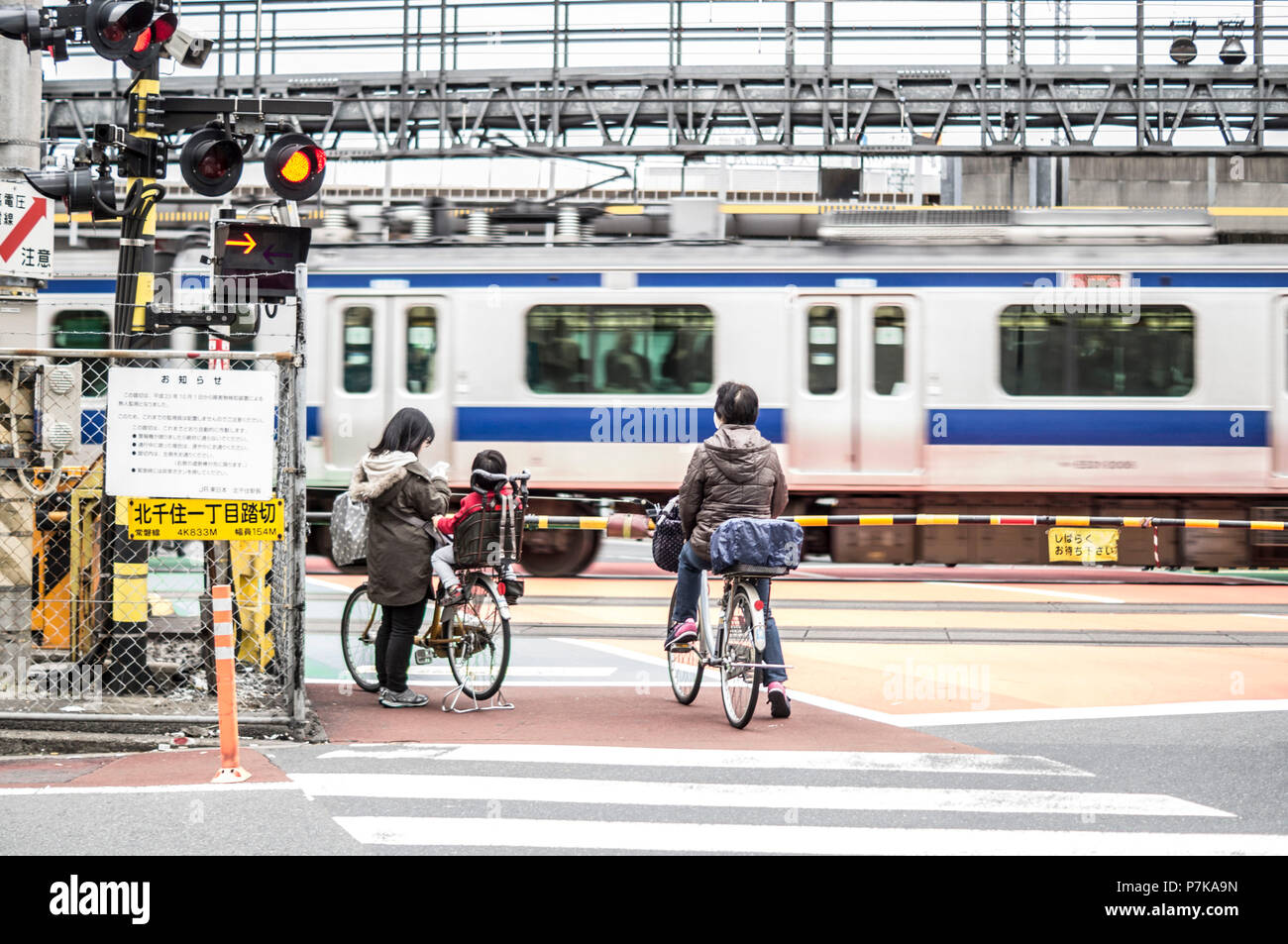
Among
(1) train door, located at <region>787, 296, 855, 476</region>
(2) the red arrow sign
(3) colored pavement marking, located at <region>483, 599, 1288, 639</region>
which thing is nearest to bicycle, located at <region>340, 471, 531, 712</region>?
(2) the red arrow sign

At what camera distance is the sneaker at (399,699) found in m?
8.55

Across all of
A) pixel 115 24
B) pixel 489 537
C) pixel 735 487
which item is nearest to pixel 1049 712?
pixel 735 487

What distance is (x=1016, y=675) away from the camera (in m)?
9.62

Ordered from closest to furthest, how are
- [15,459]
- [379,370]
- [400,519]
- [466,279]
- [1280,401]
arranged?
[15,459] < [400,519] < [1280,401] < [466,279] < [379,370]

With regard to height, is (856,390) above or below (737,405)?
above

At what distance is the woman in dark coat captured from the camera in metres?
8.36

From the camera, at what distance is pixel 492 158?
24375 mm

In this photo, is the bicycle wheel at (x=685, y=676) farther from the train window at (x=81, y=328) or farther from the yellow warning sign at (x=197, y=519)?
the train window at (x=81, y=328)

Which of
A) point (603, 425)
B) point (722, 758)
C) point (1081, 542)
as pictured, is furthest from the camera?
point (603, 425)

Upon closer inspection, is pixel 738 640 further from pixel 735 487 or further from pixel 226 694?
pixel 226 694

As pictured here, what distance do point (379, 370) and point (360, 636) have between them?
23.8 ft

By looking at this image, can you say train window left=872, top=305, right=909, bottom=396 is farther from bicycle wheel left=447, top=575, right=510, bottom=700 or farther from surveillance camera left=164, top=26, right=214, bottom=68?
surveillance camera left=164, top=26, right=214, bottom=68

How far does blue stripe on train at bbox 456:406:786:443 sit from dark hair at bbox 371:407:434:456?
23.5ft
